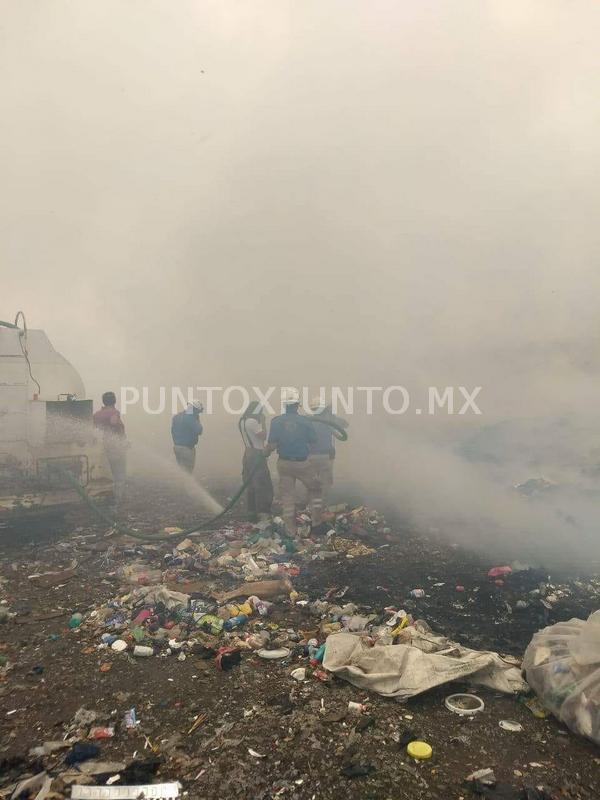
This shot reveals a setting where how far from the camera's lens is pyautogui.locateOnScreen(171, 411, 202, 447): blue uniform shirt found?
8398mm

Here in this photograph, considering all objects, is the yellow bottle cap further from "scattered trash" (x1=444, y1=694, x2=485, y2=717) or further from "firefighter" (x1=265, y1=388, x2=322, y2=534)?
"firefighter" (x1=265, y1=388, x2=322, y2=534)

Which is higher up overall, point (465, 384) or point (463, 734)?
point (465, 384)

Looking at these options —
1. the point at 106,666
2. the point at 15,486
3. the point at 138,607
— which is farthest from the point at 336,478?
the point at 106,666

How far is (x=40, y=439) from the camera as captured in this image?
22.0 ft

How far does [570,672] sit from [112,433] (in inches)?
259

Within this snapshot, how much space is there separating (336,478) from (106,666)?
314 inches

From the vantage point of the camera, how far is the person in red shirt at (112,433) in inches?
298

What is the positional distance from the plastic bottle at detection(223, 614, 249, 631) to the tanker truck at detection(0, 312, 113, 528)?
3466 millimetres

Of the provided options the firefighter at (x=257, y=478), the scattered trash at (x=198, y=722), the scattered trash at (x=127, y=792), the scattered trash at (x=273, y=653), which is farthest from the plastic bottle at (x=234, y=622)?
the firefighter at (x=257, y=478)

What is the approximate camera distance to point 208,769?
2.39 metres

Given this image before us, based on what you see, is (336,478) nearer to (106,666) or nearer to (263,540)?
(263,540)

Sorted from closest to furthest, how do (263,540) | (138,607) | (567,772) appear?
(567,772)
(138,607)
(263,540)

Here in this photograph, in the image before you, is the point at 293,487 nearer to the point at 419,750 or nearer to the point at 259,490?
the point at 259,490

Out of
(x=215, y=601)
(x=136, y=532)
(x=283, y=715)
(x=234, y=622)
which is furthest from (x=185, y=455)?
(x=283, y=715)
